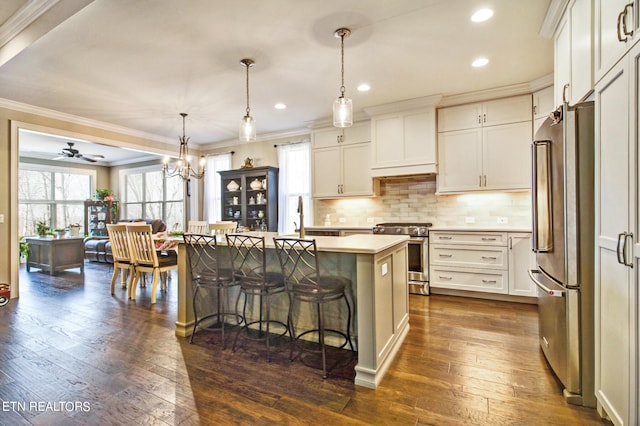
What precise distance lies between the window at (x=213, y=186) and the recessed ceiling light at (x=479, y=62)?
4874 millimetres

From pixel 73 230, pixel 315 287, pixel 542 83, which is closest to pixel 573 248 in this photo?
pixel 315 287

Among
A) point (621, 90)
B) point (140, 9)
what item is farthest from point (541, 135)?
point (140, 9)

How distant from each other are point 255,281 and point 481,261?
2943 mm

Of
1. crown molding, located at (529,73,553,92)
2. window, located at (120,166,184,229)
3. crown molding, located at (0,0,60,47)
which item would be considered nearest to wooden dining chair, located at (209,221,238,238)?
crown molding, located at (0,0,60,47)

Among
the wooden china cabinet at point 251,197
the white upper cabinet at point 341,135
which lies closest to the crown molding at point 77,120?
the wooden china cabinet at point 251,197

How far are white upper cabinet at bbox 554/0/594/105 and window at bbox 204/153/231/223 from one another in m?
5.65

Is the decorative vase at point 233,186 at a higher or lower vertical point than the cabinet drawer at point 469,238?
higher

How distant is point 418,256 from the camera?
14.2ft

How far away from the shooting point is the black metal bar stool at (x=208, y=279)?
2688mm

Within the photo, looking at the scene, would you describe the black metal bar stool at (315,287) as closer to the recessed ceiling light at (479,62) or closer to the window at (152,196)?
the recessed ceiling light at (479,62)

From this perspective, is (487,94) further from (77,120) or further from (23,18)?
(77,120)

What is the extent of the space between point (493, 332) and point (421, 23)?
2.81 m

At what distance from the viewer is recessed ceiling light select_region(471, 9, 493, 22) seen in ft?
8.10

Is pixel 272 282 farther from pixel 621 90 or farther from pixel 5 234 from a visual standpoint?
pixel 5 234
